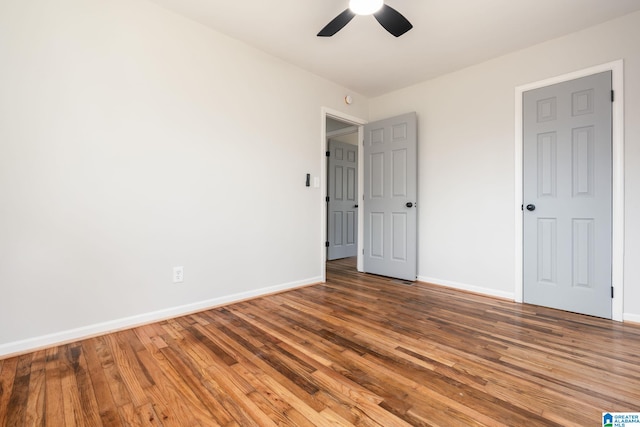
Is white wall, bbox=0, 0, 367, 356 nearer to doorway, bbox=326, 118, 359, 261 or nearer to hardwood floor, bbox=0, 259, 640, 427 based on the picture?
hardwood floor, bbox=0, 259, 640, 427

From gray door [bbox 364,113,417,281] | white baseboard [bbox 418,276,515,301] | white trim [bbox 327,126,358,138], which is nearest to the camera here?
white baseboard [bbox 418,276,515,301]

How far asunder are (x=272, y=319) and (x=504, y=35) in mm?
3316

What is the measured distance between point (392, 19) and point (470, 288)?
2.83 meters

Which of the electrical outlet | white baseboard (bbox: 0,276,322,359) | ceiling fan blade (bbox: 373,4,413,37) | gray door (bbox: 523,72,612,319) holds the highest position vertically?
ceiling fan blade (bbox: 373,4,413,37)

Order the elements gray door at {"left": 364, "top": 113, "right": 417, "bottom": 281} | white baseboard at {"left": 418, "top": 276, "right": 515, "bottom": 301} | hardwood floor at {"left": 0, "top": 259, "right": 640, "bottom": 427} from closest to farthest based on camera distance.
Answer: hardwood floor at {"left": 0, "top": 259, "right": 640, "bottom": 427}, white baseboard at {"left": 418, "top": 276, "right": 515, "bottom": 301}, gray door at {"left": 364, "top": 113, "right": 417, "bottom": 281}

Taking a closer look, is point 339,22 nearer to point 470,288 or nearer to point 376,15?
point 376,15

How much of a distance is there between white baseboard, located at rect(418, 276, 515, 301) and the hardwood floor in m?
0.49

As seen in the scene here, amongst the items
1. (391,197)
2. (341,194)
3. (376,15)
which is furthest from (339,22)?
(341,194)

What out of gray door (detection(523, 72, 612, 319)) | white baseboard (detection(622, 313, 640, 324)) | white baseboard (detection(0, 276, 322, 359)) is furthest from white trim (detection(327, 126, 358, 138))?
white baseboard (detection(622, 313, 640, 324))

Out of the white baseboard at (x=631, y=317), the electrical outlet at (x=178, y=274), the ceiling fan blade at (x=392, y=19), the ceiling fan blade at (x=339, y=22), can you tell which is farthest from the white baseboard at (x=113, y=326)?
the white baseboard at (x=631, y=317)

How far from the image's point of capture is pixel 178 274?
2529 mm

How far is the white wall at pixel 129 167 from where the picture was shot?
1876mm

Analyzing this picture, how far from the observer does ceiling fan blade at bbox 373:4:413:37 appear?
1980 mm

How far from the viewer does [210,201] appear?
8.86ft
